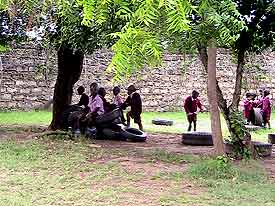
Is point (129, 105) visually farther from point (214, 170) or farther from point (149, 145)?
point (214, 170)

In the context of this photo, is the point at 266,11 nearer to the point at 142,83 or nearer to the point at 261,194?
the point at 261,194

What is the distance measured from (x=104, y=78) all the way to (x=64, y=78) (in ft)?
20.9

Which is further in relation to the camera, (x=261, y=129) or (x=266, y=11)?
(x=261, y=129)

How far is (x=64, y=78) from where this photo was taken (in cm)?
1295

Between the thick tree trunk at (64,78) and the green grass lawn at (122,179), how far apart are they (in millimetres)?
2748

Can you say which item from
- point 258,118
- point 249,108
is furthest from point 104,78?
point 258,118

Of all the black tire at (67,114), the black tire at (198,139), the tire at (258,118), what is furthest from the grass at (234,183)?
the tire at (258,118)

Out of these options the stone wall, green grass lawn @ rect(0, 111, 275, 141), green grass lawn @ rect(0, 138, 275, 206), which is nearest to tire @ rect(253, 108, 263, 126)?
green grass lawn @ rect(0, 111, 275, 141)

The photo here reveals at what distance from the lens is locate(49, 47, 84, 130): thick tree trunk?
12.7 m

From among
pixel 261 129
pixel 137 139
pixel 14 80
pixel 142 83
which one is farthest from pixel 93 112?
pixel 142 83

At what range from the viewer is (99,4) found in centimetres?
262

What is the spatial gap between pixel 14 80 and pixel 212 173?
1296 cm

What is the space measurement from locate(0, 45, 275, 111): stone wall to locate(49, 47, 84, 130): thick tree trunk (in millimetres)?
5238

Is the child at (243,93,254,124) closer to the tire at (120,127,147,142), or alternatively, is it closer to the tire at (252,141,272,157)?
the tire at (120,127,147,142)
